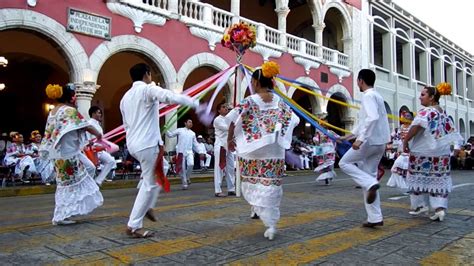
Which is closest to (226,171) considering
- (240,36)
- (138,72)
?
(240,36)

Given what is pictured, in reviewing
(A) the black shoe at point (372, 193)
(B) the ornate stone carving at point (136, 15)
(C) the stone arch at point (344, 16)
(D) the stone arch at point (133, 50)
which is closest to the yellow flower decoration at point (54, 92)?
(A) the black shoe at point (372, 193)

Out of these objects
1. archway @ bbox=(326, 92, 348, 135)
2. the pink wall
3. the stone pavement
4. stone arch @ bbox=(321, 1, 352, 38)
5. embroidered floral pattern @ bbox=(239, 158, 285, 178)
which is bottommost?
the stone pavement

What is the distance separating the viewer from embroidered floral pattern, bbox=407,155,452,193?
555 cm

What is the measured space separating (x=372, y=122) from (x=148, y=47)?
30.9ft

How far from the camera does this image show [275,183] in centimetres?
446

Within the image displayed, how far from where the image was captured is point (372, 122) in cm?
484

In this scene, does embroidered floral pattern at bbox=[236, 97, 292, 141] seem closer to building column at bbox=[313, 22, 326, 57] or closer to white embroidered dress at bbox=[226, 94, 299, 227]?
white embroidered dress at bbox=[226, 94, 299, 227]

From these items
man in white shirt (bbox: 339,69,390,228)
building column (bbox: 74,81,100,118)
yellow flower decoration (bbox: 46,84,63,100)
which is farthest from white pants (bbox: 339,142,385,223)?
building column (bbox: 74,81,100,118)

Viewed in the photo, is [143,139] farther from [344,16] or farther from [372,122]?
[344,16]

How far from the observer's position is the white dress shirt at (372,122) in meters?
4.87

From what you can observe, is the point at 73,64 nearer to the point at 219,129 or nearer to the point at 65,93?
the point at 219,129

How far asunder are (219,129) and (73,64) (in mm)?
5509

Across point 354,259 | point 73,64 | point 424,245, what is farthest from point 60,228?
point 73,64

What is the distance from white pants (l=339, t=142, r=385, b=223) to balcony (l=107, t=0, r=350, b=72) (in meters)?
9.34
